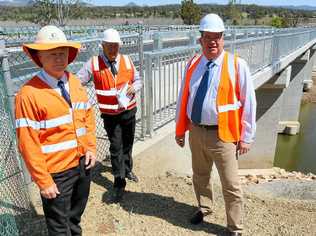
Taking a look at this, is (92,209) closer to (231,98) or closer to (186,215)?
(186,215)

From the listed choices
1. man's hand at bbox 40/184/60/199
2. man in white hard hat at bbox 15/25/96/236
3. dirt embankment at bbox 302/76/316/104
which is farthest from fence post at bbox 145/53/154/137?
dirt embankment at bbox 302/76/316/104

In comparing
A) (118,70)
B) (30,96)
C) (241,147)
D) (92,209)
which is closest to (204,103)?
(241,147)

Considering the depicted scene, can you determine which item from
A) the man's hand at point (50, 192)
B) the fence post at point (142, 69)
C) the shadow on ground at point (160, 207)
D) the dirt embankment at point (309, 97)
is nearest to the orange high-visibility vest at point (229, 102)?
the shadow on ground at point (160, 207)

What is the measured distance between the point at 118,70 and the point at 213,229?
206cm

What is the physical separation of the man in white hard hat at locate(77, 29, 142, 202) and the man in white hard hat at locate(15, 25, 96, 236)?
45.9 inches

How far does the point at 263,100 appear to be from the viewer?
18.2 meters

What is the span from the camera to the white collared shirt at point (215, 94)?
3346 mm

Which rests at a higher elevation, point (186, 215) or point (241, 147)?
point (241, 147)

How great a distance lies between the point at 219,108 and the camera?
3.37 metres

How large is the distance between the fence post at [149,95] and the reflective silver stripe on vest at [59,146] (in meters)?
3.02

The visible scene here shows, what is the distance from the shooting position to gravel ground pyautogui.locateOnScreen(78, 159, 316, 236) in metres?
4.04

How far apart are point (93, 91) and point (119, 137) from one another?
170cm

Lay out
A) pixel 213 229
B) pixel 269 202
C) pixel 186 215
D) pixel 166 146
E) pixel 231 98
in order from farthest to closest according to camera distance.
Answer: pixel 166 146 → pixel 269 202 → pixel 186 215 → pixel 213 229 → pixel 231 98

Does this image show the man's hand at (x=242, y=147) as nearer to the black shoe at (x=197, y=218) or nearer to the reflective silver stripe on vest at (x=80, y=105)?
the black shoe at (x=197, y=218)
